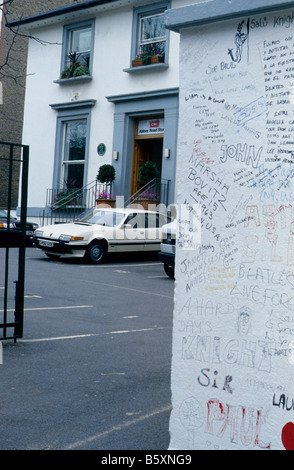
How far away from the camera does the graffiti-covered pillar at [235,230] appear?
10.9ft

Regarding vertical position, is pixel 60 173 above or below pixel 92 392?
above

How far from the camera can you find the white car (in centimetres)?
1530

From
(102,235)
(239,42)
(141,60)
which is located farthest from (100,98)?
(239,42)

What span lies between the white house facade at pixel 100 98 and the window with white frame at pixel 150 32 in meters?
0.03

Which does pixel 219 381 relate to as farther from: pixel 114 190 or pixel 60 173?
pixel 60 173

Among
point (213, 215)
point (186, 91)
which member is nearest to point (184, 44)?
point (186, 91)

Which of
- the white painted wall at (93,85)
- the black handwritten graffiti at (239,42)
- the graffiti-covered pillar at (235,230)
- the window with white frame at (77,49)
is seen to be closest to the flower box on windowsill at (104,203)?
the white painted wall at (93,85)

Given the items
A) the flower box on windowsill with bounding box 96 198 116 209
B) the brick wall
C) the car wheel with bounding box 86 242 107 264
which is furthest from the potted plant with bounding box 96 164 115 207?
the brick wall

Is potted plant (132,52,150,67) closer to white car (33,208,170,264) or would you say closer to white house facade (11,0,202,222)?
white house facade (11,0,202,222)

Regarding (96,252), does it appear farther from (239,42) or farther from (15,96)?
(15,96)

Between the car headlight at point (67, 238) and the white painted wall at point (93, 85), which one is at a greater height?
the white painted wall at point (93, 85)

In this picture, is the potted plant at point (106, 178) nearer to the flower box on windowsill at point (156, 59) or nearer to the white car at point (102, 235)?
the white car at point (102, 235)

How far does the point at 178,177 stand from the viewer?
3842 mm

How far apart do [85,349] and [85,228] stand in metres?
9.23
